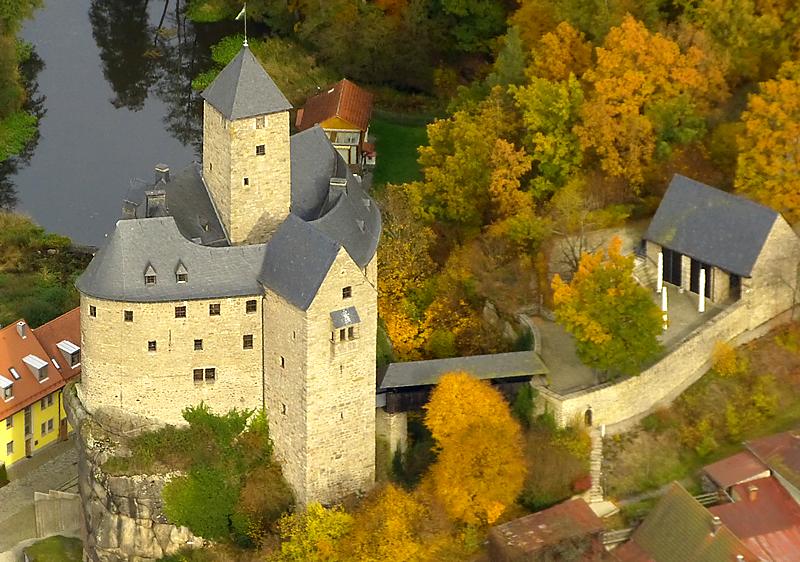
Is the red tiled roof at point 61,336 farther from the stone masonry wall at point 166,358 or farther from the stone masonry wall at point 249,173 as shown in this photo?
the stone masonry wall at point 249,173

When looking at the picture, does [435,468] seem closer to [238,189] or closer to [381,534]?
[381,534]

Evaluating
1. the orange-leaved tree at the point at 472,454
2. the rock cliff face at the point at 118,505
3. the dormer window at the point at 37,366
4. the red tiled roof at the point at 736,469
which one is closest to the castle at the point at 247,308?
the rock cliff face at the point at 118,505

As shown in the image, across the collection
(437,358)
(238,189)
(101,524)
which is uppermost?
(238,189)

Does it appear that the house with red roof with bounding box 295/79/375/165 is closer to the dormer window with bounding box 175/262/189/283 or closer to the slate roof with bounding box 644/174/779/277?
the slate roof with bounding box 644/174/779/277

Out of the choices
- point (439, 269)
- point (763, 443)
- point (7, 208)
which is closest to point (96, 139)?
point (7, 208)

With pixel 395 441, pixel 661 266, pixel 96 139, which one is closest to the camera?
pixel 395 441

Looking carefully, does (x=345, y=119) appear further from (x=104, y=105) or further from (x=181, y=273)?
(x=181, y=273)

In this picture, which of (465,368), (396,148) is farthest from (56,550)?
(396,148)
